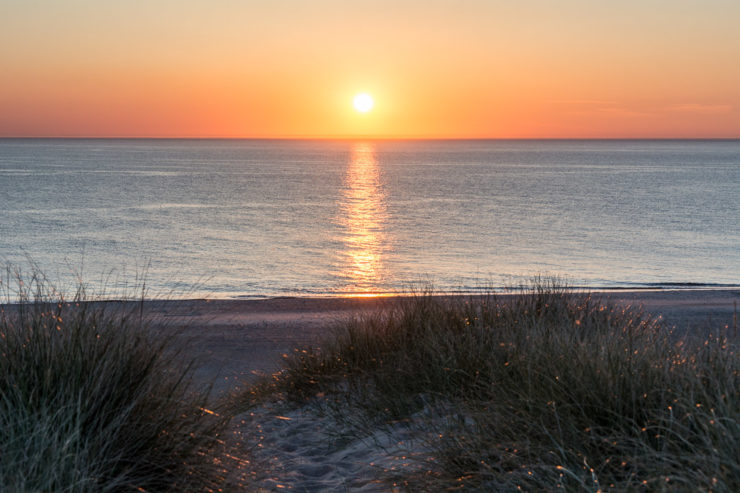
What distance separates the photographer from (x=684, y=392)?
3994 mm

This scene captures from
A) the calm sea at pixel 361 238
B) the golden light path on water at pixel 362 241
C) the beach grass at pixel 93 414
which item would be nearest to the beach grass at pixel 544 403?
the beach grass at pixel 93 414

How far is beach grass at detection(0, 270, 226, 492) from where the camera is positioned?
3643 mm

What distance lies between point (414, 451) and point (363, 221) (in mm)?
42260

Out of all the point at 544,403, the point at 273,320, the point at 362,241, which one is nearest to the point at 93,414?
the point at 544,403

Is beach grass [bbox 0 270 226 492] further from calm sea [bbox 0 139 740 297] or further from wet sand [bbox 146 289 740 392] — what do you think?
calm sea [bbox 0 139 740 297]

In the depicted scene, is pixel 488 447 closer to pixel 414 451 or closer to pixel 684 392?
pixel 414 451

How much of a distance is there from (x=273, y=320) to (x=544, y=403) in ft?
40.7

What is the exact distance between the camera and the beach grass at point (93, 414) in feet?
12.0

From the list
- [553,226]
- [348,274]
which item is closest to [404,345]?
[348,274]

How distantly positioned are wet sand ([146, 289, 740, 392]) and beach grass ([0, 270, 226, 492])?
4849 mm

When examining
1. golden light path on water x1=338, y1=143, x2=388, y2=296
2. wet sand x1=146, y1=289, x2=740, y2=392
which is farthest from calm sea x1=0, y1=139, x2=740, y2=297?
wet sand x1=146, y1=289, x2=740, y2=392

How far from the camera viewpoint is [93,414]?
4242mm

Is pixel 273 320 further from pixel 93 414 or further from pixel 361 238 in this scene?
pixel 361 238

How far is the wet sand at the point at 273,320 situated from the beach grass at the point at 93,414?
4849 mm
